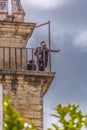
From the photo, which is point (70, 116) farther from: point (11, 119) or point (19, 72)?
point (19, 72)

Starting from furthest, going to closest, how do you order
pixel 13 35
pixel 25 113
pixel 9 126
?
1. pixel 13 35
2. pixel 25 113
3. pixel 9 126

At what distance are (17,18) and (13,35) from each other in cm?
65

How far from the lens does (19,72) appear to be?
2652 centimetres

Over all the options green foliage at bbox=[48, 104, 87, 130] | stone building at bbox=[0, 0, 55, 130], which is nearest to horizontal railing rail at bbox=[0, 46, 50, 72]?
stone building at bbox=[0, 0, 55, 130]

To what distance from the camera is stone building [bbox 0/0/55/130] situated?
2645 cm

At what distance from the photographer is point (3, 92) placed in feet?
87.1

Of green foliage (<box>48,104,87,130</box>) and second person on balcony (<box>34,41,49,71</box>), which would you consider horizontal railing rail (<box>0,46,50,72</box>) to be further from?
green foliage (<box>48,104,87,130</box>)

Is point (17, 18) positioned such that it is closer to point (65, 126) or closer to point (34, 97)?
point (34, 97)

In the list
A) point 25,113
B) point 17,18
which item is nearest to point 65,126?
point 25,113

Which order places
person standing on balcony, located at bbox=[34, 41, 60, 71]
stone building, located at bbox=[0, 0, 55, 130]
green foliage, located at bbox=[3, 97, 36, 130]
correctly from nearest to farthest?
green foliage, located at bbox=[3, 97, 36, 130] < stone building, located at bbox=[0, 0, 55, 130] < person standing on balcony, located at bbox=[34, 41, 60, 71]

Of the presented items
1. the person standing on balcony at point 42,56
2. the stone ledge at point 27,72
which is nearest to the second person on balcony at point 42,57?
the person standing on balcony at point 42,56

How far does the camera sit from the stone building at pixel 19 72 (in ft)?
86.8

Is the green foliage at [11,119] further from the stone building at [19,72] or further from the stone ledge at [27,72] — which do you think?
the stone ledge at [27,72]

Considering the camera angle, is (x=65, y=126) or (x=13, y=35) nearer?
(x=65, y=126)
